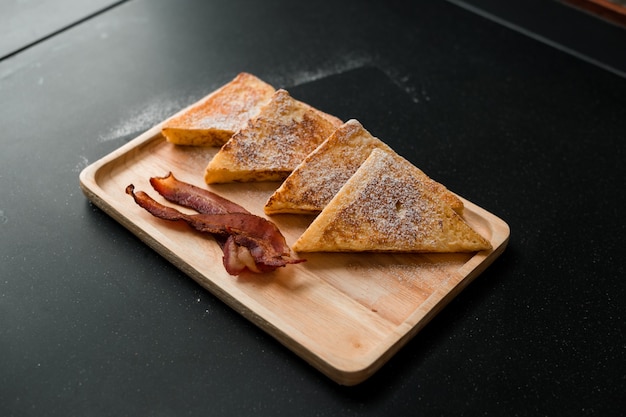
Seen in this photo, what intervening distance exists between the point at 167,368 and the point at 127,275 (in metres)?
0.34

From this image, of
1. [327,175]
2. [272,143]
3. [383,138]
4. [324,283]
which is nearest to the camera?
[324,283]

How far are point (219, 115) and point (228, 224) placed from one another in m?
0.50

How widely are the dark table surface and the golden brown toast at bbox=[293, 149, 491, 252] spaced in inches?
6.3

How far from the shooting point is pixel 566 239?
214 cm

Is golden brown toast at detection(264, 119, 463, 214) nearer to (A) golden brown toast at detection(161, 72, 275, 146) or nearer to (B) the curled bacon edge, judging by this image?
(B) the curled bacon edge

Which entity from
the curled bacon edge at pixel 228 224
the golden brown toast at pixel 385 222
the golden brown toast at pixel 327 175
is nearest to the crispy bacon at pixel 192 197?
the curled bacon edge at pixel 228 224

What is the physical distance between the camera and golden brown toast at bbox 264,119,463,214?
6.66 feet

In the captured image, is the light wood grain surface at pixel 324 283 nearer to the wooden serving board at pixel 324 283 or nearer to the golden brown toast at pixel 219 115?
the wooden serving board at pixel 324 283

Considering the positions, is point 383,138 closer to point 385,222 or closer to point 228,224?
point 385,222

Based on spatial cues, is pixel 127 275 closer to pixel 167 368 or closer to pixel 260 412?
pixel 167 368

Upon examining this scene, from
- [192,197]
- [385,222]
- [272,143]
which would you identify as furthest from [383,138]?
[192,197]

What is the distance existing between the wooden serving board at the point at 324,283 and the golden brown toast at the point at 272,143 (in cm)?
6

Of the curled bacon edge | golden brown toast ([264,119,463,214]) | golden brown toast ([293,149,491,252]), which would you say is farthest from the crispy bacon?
golden brown toast ([293,149,491,252])

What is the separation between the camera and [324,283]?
6.22 feet
